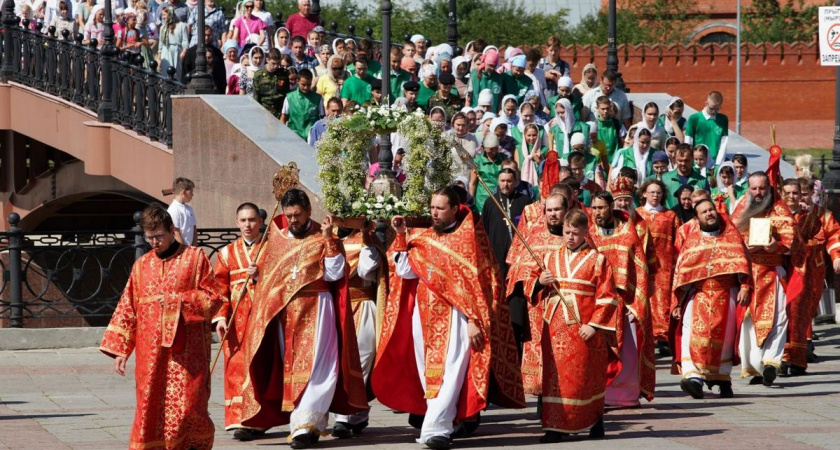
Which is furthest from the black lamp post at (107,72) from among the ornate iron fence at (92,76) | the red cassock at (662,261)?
the red cassock at (662,261)

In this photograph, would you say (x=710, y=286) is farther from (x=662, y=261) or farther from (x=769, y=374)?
(x=662, y=261)

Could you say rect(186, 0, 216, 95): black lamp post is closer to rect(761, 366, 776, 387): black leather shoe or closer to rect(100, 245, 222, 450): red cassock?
rect(761, 366, 776, 387): black leather shoe

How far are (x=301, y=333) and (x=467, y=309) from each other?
1.14 metres

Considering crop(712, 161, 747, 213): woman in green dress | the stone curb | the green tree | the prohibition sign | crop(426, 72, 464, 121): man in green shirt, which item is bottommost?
the stone curb

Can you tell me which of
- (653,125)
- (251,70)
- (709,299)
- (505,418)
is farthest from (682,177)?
(505,418)

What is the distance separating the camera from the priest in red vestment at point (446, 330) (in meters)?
11.8

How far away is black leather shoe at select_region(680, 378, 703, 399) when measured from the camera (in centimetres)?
1413

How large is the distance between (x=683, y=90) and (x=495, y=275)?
50.2 metres

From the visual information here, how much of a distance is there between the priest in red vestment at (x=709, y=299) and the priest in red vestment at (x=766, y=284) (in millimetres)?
622

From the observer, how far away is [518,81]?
21.9m

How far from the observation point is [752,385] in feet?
50.1

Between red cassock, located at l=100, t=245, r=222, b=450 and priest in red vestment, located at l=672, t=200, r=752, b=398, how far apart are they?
190 inches

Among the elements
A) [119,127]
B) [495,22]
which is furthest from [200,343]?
[495,22]

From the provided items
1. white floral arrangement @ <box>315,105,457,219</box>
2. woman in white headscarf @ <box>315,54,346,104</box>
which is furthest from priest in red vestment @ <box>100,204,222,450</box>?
woman in white headscarf @ <box>315,54,346,104</box>
